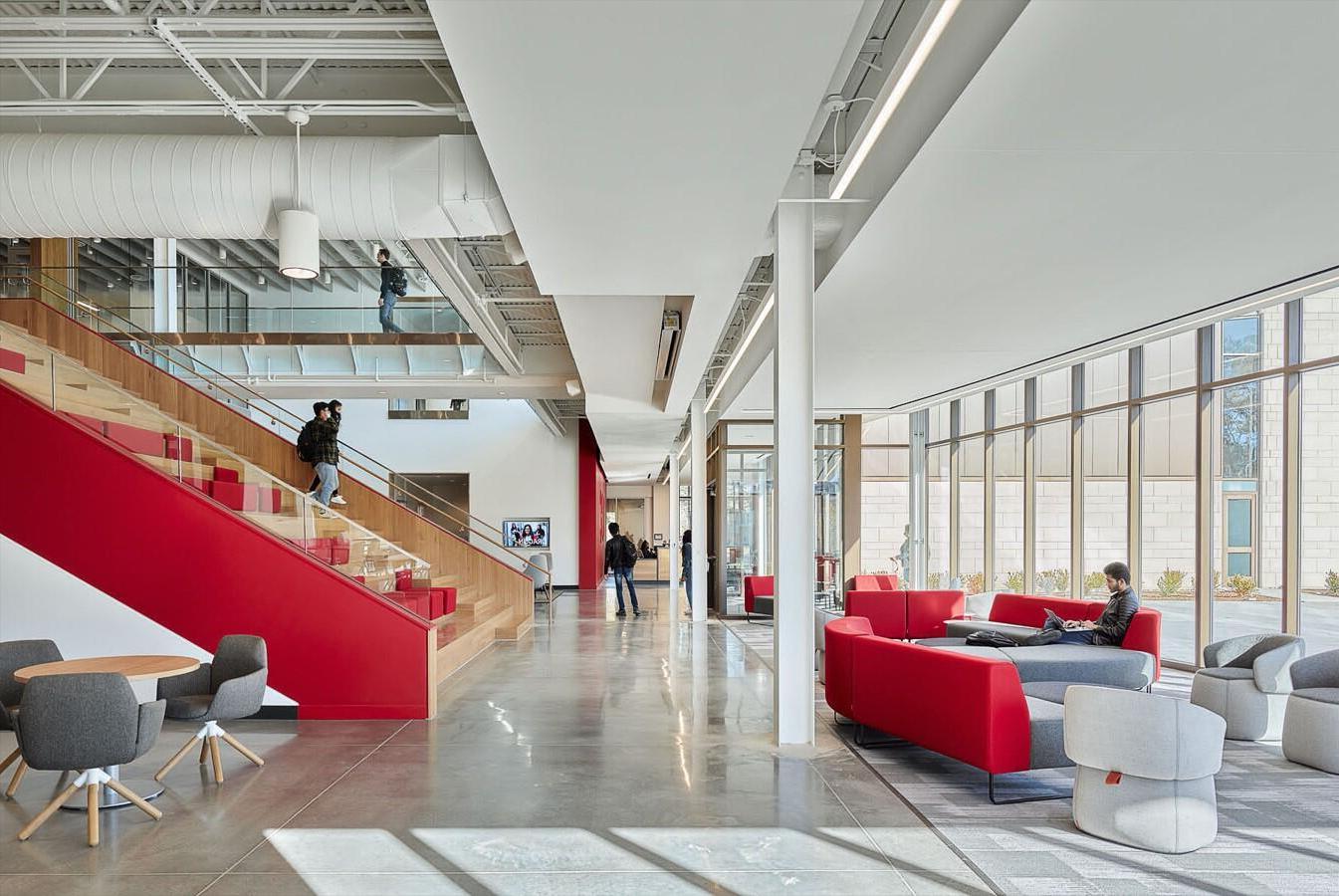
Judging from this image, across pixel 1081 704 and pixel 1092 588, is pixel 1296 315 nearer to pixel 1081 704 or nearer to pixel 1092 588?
pixel 1092 588

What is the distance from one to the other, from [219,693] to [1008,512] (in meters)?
10.7

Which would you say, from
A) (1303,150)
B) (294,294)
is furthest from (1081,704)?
(294,294)

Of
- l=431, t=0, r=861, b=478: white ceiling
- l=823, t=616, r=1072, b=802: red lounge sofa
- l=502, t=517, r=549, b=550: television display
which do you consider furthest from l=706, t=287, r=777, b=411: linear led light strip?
l=502, t=517, r=549, b=550: television display

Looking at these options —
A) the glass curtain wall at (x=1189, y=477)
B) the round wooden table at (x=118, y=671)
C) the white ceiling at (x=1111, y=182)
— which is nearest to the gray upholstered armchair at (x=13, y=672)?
the round wooden table at (x=118, y=671)

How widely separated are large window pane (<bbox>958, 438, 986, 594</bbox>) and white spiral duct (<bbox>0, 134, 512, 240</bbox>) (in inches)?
408

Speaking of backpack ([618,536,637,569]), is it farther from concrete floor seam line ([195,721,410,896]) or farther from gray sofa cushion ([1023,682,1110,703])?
gray sofa cushion ([1023,682,1110,703])

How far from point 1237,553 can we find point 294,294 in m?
12.5

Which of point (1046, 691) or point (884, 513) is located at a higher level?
point (884, 513)

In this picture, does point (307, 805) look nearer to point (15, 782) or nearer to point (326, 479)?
point (15, 782)

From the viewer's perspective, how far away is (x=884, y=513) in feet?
51.7

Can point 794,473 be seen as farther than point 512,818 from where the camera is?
Yes

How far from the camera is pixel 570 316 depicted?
8.12 meters

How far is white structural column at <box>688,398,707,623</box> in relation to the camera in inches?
547

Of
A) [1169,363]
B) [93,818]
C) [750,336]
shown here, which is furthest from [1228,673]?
[93,818]
